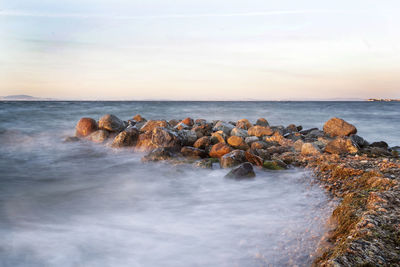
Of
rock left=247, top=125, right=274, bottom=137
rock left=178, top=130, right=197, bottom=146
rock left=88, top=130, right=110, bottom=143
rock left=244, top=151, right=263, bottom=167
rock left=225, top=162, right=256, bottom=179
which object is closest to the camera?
rock left=225, top=162, right=256, bottom=179

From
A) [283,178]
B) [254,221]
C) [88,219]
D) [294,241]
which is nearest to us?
[294,241]

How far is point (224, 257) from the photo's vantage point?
296 centimetres

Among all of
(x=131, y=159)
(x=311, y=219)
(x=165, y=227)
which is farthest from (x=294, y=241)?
(x=131, y=159)

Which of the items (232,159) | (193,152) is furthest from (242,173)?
(193,152)

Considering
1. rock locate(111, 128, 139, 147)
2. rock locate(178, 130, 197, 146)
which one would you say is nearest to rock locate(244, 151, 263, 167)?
rock locate(178, 130, 197, 146)

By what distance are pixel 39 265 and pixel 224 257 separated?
2058 mm

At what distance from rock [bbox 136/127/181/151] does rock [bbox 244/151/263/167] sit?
2134mm

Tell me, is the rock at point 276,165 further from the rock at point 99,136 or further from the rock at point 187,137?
the rock at point 99,136

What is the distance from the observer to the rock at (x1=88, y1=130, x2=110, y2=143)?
32.1 feet

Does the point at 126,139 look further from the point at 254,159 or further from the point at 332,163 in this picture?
the point at 332,163

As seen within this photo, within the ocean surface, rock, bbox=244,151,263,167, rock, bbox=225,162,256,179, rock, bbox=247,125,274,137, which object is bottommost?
the ocean surface

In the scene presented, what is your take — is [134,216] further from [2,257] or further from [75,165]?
[75,165]

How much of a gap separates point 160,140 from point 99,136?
294 centimetres

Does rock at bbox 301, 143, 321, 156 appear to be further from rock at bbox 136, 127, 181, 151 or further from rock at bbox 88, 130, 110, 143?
rock at bbox 88, 130, 110, 143
